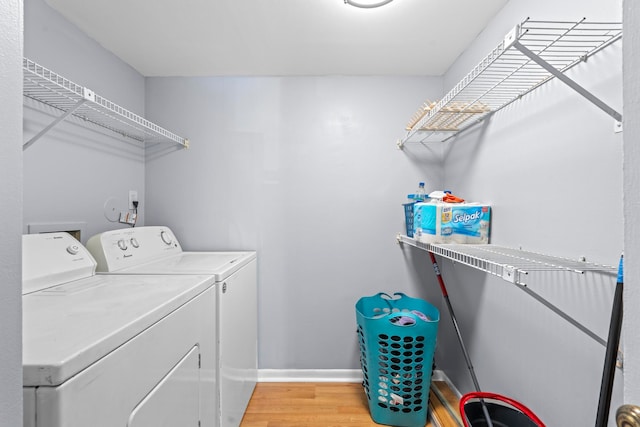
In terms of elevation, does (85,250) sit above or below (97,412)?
above

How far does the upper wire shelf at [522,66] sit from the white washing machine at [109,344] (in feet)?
4.32

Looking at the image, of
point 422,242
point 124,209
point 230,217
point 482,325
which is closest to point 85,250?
point 124,209

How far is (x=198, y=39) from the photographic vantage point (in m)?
1.78

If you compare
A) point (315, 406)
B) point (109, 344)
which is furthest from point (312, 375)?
point (109, 344)

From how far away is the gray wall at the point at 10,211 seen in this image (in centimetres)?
44

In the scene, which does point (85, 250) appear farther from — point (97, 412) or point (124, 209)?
point (97, 412)

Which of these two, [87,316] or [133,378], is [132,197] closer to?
[87,316]

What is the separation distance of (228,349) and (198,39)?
5.76ft

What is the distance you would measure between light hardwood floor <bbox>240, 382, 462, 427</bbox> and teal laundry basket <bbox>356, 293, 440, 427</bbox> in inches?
4.7

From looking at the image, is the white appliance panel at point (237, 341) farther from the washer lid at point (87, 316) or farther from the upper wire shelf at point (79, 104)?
the upper wire shelf at point (79, 104)

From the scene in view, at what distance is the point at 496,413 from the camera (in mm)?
1308

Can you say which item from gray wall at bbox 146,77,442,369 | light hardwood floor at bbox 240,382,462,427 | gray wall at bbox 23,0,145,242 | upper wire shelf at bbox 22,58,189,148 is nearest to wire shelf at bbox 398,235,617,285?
gray wall at bbox 146,77,442,369

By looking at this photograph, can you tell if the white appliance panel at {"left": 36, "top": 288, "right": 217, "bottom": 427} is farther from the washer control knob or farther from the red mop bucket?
the red mop bucket

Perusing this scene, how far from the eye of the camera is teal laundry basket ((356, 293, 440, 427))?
1673mm
